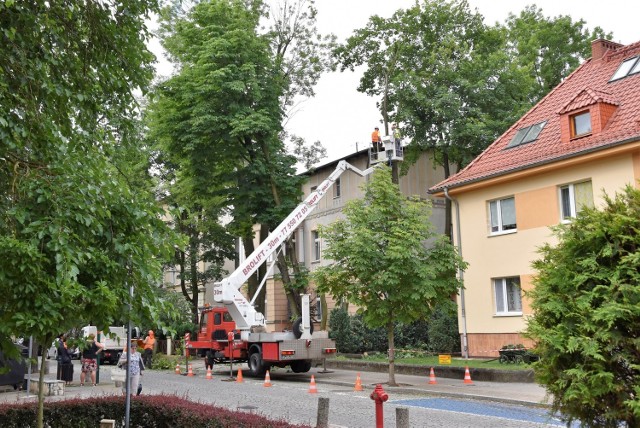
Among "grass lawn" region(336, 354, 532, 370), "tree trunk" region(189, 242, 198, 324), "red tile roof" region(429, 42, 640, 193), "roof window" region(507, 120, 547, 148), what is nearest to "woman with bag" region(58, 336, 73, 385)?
"grass lawn" region(336, 354, 532, 370)

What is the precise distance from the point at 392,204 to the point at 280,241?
579 centimetres


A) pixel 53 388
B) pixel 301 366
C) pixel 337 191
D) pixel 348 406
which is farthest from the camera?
pixel 337 191

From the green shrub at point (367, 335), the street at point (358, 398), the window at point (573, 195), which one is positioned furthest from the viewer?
the green shrub at point (367, 335)

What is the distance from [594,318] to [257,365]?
1897 cm

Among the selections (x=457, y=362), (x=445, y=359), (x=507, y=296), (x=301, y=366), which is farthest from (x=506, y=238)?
(x=301, y=366)

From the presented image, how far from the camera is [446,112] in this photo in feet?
104

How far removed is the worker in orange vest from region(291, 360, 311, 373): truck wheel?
28.8 ft

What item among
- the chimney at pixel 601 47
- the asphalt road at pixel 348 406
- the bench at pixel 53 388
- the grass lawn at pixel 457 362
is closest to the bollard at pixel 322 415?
the asphalt road at pixel 348 406

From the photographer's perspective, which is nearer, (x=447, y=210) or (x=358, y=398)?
(x=358, y=398)

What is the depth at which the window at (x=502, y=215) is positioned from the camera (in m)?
25.6

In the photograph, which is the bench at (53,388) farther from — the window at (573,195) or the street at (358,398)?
the window at (573,195)

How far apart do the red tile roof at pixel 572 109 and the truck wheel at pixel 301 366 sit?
28.2 feet

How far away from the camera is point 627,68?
2545 cm

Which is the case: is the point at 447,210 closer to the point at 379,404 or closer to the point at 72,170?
the point at 379,404
